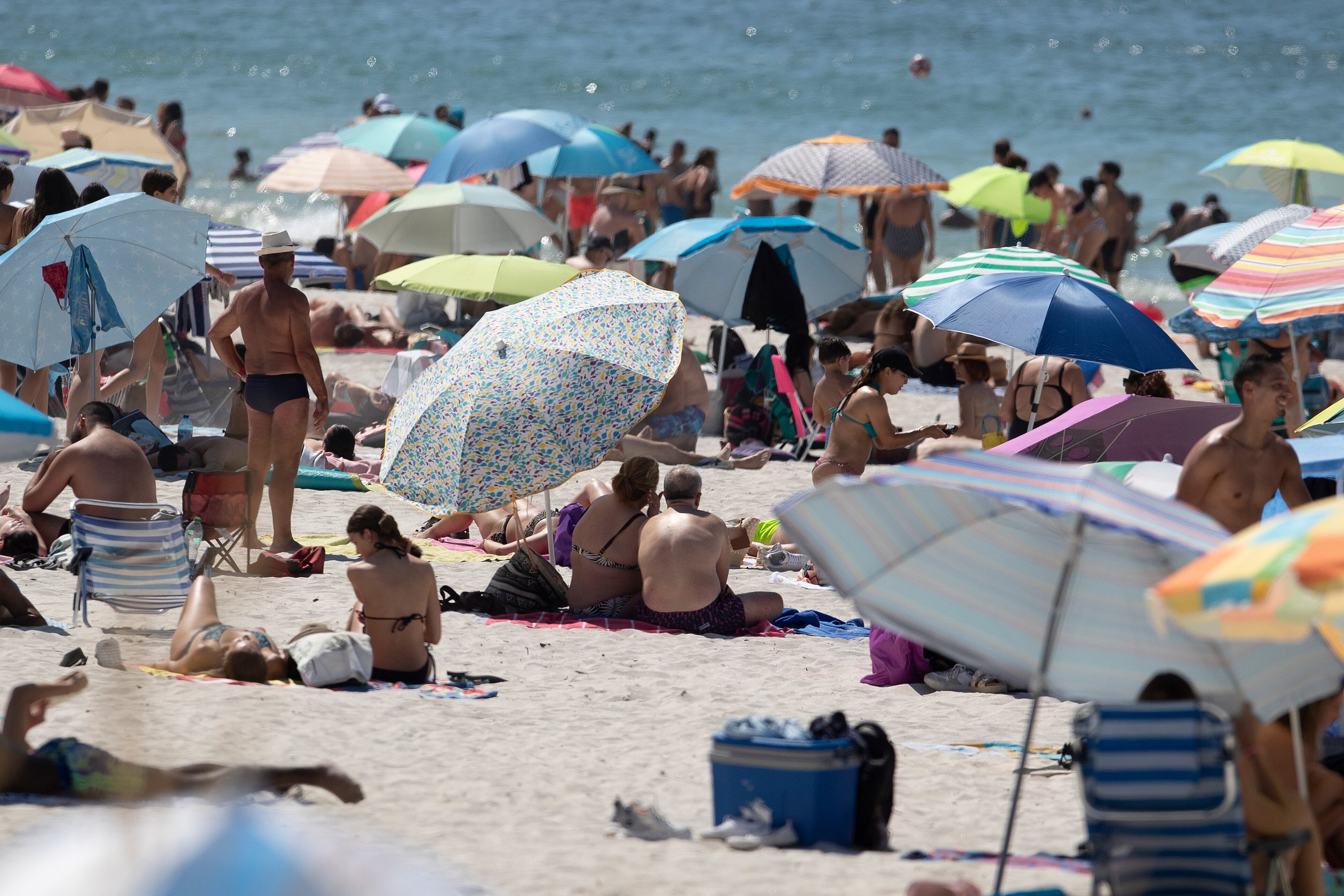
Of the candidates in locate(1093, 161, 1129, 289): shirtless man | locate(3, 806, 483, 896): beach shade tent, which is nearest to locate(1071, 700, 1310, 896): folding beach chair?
locate(3, 806, 483, 896): beach shade tent

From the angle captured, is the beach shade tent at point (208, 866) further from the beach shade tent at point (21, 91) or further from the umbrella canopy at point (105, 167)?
the beach shade tent at point (21, 91)

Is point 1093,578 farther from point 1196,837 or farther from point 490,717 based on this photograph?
point 490,717

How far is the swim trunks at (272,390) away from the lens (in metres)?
6.70

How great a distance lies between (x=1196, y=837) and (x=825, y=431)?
712 centimetres

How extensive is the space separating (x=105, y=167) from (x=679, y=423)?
4458 mm

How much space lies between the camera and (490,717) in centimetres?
493

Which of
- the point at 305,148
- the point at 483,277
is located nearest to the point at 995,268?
the point at 483,277

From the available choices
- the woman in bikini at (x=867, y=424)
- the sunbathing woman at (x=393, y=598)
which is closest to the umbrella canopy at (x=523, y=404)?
the sunbathing woman at (x=393, y=598)

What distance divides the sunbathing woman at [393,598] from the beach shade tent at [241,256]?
375 centimetres

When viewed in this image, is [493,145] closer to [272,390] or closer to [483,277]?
[483,277]

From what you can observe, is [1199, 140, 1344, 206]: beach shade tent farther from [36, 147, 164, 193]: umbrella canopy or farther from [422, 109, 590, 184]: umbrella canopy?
[36, 147, 164, 193]: umbrella canopy

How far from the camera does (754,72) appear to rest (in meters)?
38.6

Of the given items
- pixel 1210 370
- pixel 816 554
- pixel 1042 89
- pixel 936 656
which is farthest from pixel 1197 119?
pixel 816 554

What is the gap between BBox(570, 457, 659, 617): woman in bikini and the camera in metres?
6.16
